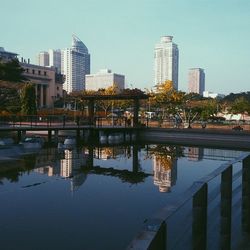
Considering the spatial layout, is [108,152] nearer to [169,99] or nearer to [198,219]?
[198,219]

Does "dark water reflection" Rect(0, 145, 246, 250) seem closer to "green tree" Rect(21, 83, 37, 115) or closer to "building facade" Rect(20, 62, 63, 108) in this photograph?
"green tree" Rect(21, 83, 37, 115)

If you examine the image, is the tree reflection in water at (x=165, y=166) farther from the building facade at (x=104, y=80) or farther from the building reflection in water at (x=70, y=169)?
the building facade at (x=104, y=80)

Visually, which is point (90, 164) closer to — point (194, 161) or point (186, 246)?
point (194, 161)

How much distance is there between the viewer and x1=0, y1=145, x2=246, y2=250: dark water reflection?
31.1 feet

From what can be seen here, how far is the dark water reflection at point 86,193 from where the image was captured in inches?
373

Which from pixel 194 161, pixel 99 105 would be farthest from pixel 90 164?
pixel 99 105

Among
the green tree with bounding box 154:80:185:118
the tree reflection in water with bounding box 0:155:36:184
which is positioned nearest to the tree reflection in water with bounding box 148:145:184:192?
the tree reflection in water with bounding box 0:155:36:184

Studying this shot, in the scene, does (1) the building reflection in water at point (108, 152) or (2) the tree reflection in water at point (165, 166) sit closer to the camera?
(2) the tree reflection in water at point (165, 166)

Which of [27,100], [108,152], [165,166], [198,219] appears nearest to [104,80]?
[27,100]

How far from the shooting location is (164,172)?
64.3 ft

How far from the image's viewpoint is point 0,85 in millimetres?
38906

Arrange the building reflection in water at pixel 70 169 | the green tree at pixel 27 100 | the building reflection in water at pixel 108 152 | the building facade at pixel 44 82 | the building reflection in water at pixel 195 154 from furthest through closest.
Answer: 1. the building facade at pixel 44 82
2. the green tree at pixel 27 100
3. the building reflection in water at pixel 108 152
4. the building reflection in water at pixel 195 154
5. the building reflection in water at pixel 70 169

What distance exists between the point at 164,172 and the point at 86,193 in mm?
6332

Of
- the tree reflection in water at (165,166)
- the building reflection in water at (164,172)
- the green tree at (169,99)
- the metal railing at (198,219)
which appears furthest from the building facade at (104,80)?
the metal railing at (198,219)
